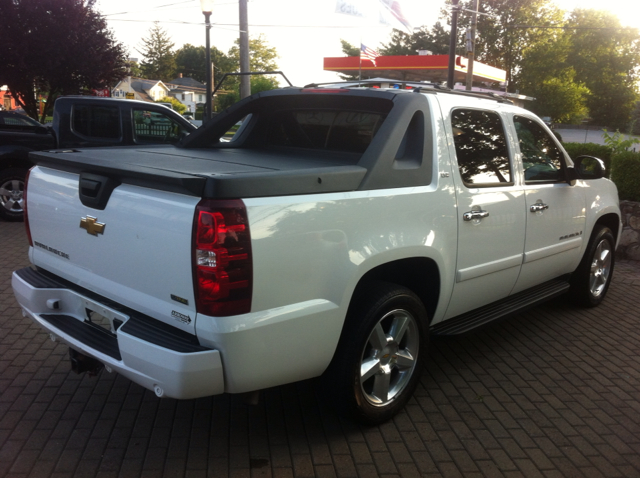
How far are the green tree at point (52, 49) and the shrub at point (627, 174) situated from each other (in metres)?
15.9

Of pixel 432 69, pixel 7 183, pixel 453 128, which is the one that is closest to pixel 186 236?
pixel 453 128

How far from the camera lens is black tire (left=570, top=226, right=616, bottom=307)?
18.4 ft

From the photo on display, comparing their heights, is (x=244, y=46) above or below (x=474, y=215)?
above

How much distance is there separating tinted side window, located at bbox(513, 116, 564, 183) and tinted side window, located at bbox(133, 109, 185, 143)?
20.4 feet

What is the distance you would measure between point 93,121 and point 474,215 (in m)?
7.06

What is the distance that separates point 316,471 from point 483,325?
1.62m

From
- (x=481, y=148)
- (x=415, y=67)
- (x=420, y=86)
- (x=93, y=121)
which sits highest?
(x=415, y=67)

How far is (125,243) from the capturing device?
2.89 meters

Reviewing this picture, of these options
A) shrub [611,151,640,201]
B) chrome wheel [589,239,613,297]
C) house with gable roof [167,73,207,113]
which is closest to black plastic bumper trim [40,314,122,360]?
chrome wheel [589,239,613,297]

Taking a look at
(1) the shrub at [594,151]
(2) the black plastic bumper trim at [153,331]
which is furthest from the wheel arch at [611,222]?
(1) the shrub at [594,151]

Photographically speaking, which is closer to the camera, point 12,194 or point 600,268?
point 600,268

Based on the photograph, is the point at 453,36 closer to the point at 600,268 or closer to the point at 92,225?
the point at 600,268

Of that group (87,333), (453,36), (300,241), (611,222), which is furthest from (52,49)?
(300,241)

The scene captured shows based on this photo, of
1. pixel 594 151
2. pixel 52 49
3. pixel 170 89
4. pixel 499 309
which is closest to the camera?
pixel 499 309
